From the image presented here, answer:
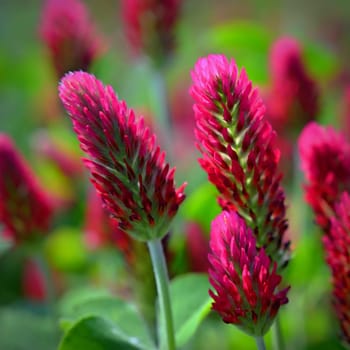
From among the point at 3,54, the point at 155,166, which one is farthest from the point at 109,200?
the point at 3,54

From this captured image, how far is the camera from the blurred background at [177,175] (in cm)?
129

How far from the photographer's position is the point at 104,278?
1651 mm

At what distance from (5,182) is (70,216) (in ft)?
2.34

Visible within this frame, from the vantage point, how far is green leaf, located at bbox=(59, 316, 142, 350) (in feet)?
2.61

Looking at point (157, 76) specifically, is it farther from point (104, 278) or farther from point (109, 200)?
point (109, 200)

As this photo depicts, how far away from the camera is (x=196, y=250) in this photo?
117cm

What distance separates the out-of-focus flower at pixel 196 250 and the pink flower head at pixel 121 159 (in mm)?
422

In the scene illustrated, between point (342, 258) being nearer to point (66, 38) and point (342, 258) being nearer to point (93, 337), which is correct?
point (93, 337)

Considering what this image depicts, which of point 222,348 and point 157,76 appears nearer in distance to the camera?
point 222,348

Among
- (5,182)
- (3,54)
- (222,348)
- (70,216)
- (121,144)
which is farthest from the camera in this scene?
(3,54)

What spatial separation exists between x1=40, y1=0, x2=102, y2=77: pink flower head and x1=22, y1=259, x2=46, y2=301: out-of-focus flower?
43 centimetres

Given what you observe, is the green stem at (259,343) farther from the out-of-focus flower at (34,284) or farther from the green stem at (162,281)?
the out-of-focus flower at (34,284)

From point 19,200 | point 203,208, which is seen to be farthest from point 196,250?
point 19,200

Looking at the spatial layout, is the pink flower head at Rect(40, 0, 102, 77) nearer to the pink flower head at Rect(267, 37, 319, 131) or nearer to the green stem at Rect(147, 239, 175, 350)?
the pink flower head at Rect(267, 37, 319, 131)
